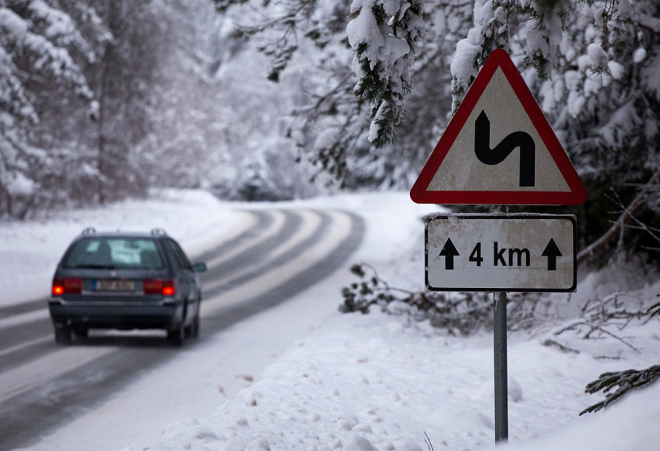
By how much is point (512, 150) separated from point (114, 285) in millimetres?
7612

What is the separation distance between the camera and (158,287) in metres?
10.4

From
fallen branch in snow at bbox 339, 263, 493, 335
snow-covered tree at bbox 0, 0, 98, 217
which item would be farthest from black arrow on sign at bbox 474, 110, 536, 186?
snow-covered tree at bbox 0, 0, 98, 217

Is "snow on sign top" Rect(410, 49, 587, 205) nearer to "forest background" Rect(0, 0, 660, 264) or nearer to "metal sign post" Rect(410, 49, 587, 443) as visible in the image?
"metal sign post" Rect(410, 49, 587, 443)

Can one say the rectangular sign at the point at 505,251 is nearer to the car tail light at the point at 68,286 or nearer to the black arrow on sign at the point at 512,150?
the black arrow on sign at the point at 512,150

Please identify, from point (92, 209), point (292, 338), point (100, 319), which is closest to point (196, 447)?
point (100, 319)

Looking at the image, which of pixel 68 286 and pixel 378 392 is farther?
pixel 68 286

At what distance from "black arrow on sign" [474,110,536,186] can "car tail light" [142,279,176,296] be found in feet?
24.1

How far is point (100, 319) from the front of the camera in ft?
33.8

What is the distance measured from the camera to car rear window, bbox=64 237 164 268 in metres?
10.5

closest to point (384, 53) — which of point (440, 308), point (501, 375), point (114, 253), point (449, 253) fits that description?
point (449, 253)

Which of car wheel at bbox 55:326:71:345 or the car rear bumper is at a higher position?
the car rear bumper

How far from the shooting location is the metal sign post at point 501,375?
367cm

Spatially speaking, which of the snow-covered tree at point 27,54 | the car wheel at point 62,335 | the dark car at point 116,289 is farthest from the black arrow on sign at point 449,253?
the snow-covered tree at point 27,54

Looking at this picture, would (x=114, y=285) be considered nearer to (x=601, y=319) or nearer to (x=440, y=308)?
(x=440, y=308)
